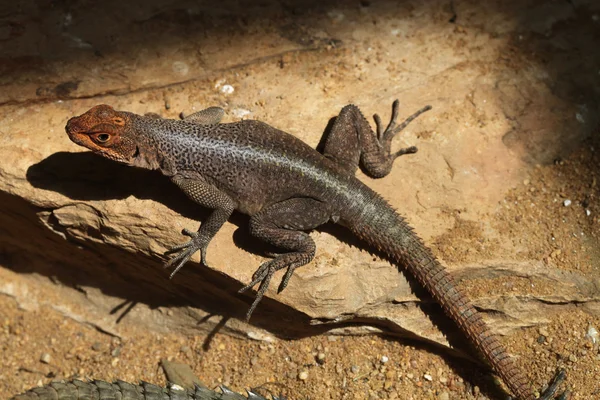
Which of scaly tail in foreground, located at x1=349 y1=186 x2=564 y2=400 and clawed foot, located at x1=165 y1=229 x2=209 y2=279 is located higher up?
scaly tail in foreground, located at x1=349 y1=186 x2=564 y2=400

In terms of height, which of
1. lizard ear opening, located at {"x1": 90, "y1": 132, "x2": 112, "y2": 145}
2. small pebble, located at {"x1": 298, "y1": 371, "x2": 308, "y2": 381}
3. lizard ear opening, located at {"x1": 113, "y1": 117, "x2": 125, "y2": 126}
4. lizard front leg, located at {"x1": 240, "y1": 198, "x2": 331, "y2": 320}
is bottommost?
small pebble, located at {"x1": 298, "y1": 371, "x2": 308, "y2": 381}

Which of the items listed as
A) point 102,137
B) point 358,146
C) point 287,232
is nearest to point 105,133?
point 102,137

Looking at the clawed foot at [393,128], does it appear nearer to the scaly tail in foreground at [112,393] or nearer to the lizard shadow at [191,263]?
the lizard shadow at [191,263]

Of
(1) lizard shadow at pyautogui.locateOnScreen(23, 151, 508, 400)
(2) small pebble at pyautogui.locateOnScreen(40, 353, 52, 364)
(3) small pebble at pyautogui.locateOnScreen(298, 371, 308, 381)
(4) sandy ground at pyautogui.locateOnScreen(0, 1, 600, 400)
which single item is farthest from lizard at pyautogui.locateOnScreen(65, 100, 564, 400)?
(2) small pebble at pyautogui.locateOnScreen(40, 353, 52, 364)

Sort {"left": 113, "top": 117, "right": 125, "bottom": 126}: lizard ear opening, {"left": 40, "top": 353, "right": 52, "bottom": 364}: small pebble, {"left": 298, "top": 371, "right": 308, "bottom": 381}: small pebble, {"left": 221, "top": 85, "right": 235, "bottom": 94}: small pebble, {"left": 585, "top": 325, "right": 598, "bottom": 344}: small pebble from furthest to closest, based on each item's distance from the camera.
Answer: {"left": 40, "top": 353, "right": 52, "bottom": 364}: small pebble
{"left": 221, "top": 85, "right": 235, "bottom": 94}: small pebble
{"left": 298, "top": 371, "right": 308, "bottom": 381}: small pebble
{"left": 585, "top": 325, "right": 598, "bottom": 344}: small pebble
{"left": 113, "top": 117, "right": 125, "bottom": 126}: lizard ear opening

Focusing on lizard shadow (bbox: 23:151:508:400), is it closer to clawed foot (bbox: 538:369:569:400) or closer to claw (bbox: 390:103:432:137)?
clawed foot (bbox: 538:369:569:400)

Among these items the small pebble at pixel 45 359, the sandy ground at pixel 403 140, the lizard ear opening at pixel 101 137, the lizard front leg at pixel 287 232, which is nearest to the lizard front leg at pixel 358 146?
the sandy ground at pixel 403 140

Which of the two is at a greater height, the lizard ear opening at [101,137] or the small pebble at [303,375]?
the lizard ear opening at [101,137]
